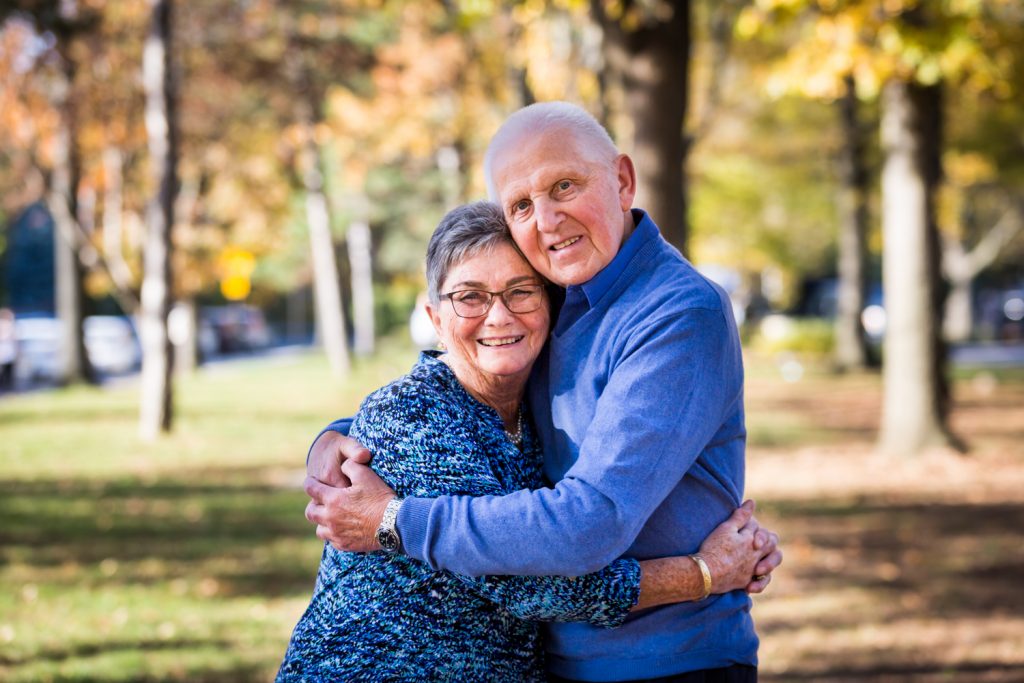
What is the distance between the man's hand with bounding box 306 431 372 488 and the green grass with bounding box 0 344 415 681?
3648 mm

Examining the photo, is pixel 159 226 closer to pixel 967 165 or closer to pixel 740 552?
pixel 740 552

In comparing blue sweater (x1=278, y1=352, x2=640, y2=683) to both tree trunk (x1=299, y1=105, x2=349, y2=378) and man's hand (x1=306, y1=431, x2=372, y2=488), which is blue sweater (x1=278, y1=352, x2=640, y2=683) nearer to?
man's hand (x1=306, y1=431, x2=372, y2=488)

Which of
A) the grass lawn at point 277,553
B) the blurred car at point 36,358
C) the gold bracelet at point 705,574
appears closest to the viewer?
the gold bracelet at point 705,574

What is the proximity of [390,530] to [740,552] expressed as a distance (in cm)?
81

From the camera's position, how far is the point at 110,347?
36.9 metres

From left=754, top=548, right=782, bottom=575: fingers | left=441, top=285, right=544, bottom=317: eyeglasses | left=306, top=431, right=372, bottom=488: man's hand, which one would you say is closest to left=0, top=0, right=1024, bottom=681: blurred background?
left=306, top=431, right=372, bottom=488: man's hand

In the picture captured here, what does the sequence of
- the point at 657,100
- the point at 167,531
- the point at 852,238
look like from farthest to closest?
the point at 852,238, the point at 167,531, the point at 657,100

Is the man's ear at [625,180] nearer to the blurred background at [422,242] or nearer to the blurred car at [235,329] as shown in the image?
the blurred background at [422,242]

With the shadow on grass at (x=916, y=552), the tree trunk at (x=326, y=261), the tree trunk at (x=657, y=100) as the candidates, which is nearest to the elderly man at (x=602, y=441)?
the shadow on grass at (x=916, y=552)

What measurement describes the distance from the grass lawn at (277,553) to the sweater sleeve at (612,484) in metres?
4.01

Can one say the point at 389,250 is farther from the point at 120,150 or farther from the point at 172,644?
the point at 172,644

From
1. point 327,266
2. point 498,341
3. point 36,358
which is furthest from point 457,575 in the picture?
point 36,358

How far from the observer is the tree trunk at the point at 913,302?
13.8 m

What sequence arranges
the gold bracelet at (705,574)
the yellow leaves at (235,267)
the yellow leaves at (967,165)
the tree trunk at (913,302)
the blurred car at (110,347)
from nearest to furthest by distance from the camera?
the gold bracelet at (705,574) < the tree trunk at (913,302) < the yellow leaves at (967,165) < the yellow leaves at (235,267) < the blurred car at (110,347)
